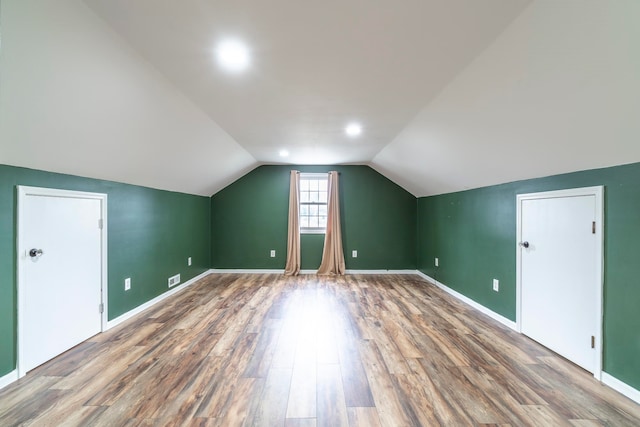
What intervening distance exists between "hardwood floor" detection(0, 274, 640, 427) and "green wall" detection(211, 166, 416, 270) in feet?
7.23

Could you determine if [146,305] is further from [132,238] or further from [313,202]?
[313,202]

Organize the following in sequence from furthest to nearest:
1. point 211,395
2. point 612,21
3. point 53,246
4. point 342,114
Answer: point 342,114 < point 53,246 < point 211,395 < point 612,21

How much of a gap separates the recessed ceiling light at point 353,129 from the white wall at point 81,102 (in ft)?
5.01

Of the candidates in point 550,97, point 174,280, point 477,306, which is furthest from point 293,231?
point 550,97

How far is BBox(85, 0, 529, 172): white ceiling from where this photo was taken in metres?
1.33

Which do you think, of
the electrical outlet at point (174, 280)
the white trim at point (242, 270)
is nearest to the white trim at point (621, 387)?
the white trim at point (242, 270)

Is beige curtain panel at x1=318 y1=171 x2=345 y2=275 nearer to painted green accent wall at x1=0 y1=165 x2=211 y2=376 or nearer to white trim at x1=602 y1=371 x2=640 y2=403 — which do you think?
painted green accent wall at x1=0 y1=165 x2=211 y2=376

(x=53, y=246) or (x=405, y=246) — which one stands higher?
(x=53, y=246)

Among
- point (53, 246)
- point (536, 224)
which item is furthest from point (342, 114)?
point (53, 246)

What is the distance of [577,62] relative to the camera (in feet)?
4.49

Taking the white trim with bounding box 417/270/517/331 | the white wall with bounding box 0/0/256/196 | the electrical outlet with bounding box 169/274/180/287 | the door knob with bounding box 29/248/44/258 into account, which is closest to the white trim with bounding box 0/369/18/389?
the door knob with bounding box 29/248/44/258

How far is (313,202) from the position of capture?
5645 mm

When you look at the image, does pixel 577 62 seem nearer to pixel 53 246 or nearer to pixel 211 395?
pixel 211 395

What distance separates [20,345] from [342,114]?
3176mm
